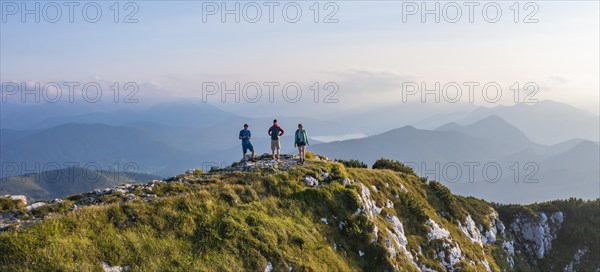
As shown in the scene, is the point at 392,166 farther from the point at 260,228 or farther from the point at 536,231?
the point at 260,228

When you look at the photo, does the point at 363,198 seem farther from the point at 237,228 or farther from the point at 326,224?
the point at 237,228

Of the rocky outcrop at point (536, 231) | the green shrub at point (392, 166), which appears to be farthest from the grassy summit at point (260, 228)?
the rocky outcrop at point (536, 231)

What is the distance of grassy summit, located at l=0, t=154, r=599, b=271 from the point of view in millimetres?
15156

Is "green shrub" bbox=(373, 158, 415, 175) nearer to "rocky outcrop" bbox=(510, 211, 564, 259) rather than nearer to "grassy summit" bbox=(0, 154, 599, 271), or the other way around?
"grassy summit" bbox=(0, 154, 599, 271)

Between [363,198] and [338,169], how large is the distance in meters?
3.42

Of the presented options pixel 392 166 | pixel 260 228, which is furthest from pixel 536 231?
pixel 260 228

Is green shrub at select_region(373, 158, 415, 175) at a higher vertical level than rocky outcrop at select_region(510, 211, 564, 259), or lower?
higher

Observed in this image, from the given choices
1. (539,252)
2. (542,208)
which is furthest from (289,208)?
(542,208)

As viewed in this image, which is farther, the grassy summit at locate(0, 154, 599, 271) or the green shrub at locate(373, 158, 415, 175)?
the green shrub at locate(373, 158, 415, 175)

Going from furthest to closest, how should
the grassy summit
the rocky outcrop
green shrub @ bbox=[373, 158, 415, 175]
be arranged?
the rocky outcrop → green shrub @ bbox=[373, 158, 415, 175] → the grassy summit

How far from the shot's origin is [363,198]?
91.3 ft

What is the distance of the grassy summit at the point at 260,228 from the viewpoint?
15.2 metres

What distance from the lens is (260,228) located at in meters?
19.7

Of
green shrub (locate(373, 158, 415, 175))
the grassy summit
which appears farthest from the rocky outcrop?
green shrub (locate(373, 158, 415, 175))
